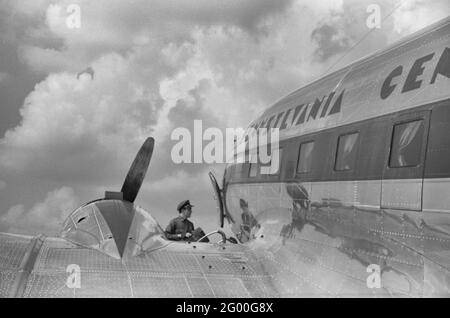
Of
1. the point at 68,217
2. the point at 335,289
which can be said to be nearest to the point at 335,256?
the point at 335,289

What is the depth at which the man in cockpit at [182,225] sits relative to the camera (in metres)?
12.5

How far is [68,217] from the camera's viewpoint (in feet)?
32.6

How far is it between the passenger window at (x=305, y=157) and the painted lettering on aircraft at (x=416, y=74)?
199 centimetres

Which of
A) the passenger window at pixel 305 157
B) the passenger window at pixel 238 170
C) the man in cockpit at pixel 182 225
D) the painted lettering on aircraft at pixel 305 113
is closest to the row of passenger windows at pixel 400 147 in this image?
the painted lettering on aircraft at pixel 305 113

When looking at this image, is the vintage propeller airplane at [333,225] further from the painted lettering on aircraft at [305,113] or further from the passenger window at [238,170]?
the passenger window at [238,170]

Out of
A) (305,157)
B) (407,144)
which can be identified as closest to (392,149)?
(407,144)

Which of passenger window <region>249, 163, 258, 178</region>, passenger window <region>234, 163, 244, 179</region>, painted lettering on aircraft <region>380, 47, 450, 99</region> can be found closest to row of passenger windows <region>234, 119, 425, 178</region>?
painted lettering on aircraft <region>380, 47, 450, 99</region>

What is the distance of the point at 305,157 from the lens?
28.1 ft

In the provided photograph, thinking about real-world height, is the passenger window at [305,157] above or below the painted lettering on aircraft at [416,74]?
below

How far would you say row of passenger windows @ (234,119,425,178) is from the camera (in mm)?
5762
